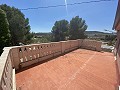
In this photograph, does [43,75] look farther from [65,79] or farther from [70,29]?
[70,29]

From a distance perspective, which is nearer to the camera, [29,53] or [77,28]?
[29,53]

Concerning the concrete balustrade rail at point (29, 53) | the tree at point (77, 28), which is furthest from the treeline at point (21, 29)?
the concrete balustrade rail at point (29, 53)

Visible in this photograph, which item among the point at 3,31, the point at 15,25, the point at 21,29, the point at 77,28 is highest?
the point at 15,25

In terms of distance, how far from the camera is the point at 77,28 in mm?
18453

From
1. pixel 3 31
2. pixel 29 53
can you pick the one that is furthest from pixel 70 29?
pixel 29 53

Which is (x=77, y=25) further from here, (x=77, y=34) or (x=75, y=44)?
(x=75, y=44)

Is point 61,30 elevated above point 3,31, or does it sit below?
above

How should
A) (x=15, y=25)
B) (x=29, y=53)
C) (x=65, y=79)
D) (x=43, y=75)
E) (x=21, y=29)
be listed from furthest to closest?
(x=21, y=29)
(x=15, y=25)
(x=29, y=53)
(x=43, y=75)
(x=65, y=79)

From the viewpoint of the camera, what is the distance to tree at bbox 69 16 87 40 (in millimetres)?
18453

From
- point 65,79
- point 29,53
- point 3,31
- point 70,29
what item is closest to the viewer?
point 65,79

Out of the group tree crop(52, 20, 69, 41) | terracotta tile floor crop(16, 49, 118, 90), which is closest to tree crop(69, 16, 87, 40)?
tree crop(52, 20, 69, 41)

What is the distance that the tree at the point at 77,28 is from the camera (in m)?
18.5

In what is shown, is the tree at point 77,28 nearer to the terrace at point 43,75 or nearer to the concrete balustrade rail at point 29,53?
the concrete balustrade rail at point 29,53

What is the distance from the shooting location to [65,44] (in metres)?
5.80
